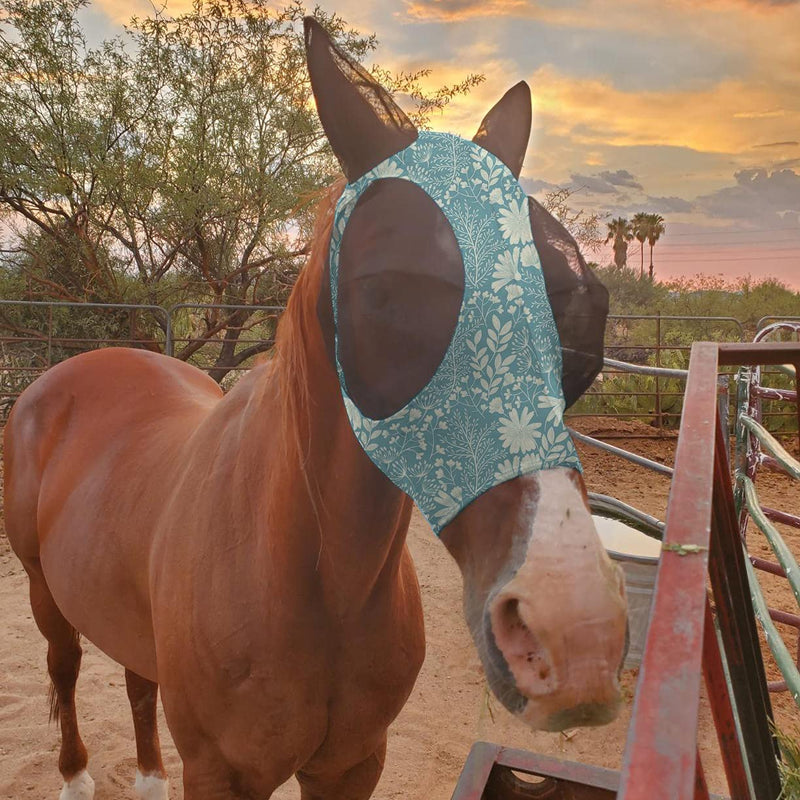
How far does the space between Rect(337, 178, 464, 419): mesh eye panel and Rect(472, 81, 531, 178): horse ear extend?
13.7 inches

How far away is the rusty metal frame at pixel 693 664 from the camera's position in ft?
1.47

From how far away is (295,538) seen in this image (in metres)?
1.36

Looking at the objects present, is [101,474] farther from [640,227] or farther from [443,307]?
[640,227]

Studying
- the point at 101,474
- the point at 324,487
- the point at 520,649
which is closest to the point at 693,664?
the point at 520,649

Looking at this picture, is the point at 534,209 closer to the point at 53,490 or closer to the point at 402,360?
the point at 402,360

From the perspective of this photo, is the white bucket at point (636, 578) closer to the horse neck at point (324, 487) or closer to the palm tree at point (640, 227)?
the horse neck at point (324, 487)

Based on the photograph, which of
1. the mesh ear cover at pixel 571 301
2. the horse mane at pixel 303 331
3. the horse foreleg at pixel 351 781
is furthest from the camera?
the horse foreleg at pixel 351 781

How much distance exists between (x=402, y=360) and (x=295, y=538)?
21.9 inches

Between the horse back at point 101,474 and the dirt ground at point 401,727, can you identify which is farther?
the dirt ground at point 401,727

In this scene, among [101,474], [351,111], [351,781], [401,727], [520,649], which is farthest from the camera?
[401,727]

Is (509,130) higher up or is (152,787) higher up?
(509,130)

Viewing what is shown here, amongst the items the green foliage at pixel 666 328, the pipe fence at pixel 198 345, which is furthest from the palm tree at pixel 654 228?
the pipe fence at pixel 198 345

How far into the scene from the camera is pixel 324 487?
4.28 feet

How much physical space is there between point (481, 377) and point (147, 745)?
8.07ft
